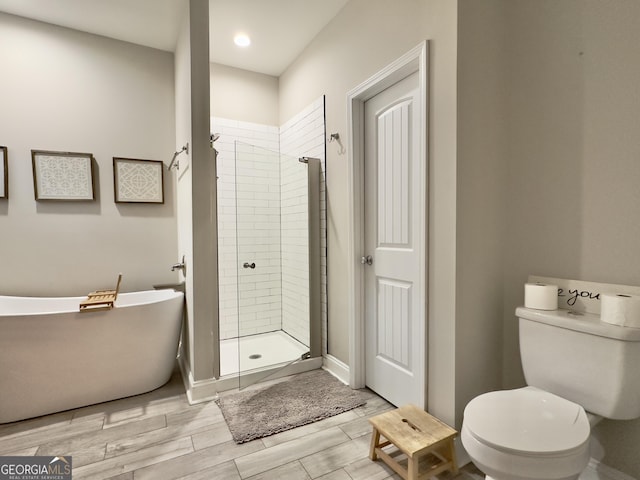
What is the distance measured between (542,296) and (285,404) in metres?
A: 1.69

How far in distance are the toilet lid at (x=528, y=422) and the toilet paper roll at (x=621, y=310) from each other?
14.8 inches

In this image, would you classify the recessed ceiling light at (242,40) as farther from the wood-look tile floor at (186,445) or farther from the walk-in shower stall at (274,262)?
the wood-look tile floor at (186,445)

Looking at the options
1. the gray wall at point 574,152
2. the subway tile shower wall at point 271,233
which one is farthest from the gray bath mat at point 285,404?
the gray wall at point 574,152

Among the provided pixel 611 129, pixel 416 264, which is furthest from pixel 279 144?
pixel 611 129

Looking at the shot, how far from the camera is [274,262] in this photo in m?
2.63

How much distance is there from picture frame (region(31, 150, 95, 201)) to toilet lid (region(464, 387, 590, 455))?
3.20 meters

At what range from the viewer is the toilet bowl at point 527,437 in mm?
1039

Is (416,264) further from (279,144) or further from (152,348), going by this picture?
(279,144)

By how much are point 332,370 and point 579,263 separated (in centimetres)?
190

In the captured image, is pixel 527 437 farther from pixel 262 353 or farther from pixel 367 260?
pixel 262 353

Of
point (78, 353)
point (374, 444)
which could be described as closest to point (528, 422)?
point (374, 444)

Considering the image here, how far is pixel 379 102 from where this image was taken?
7.35 ft

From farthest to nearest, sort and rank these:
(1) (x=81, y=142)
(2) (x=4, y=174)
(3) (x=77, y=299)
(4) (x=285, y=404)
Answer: (1) (x=81, y=142) < (3) (x=77, y=299) < (2) (x=4, y=174) < (4) (x=285, y=404)

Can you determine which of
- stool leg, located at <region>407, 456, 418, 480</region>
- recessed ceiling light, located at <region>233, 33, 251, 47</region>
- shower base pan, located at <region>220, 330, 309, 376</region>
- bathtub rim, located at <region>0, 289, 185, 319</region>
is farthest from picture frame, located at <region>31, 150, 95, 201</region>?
stool leg, located at <region>407, 456, 418, 480</region>
